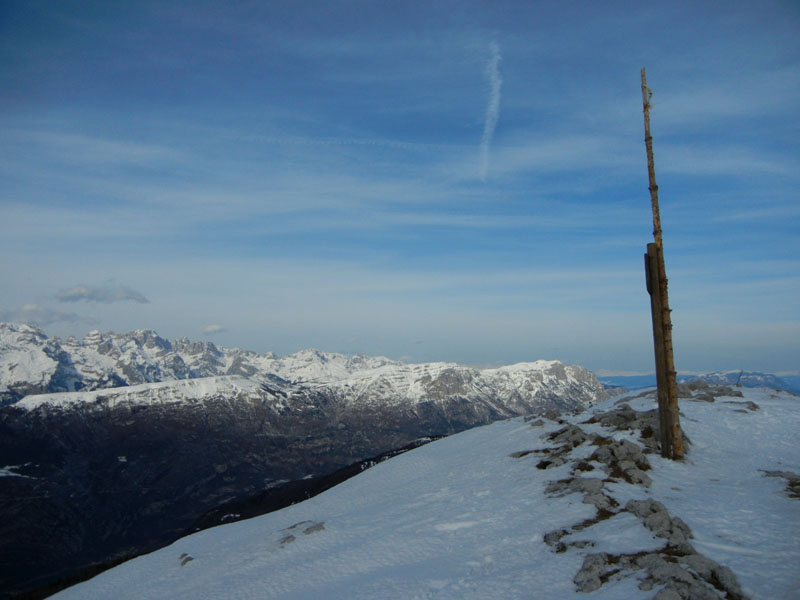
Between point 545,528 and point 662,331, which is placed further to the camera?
point 662,331

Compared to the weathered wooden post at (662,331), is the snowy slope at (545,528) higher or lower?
lower

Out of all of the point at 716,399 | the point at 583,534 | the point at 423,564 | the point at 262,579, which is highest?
the point at 716,399

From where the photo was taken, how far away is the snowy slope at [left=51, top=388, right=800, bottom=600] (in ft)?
54.9

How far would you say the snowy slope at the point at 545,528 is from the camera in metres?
16.7

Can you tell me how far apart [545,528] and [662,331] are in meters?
13.3

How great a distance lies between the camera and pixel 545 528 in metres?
21.5

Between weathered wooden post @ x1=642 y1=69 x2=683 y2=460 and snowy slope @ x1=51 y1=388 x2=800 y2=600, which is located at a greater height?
weathered wooden post @ x1=642 y1=69 x2=683 y2=460

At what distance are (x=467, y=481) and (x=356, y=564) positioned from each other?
36.2 ft

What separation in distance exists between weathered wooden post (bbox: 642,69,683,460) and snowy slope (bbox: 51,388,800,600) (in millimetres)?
1313

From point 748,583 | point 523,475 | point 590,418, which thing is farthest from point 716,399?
point 748,583

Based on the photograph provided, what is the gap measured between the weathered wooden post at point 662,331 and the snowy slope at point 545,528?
1.31m

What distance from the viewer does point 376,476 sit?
43.5 meters

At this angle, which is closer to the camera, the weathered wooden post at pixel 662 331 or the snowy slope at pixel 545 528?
the snowy slope at pixel 545 528

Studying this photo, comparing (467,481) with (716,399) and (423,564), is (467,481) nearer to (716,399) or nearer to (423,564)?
(423,564)
